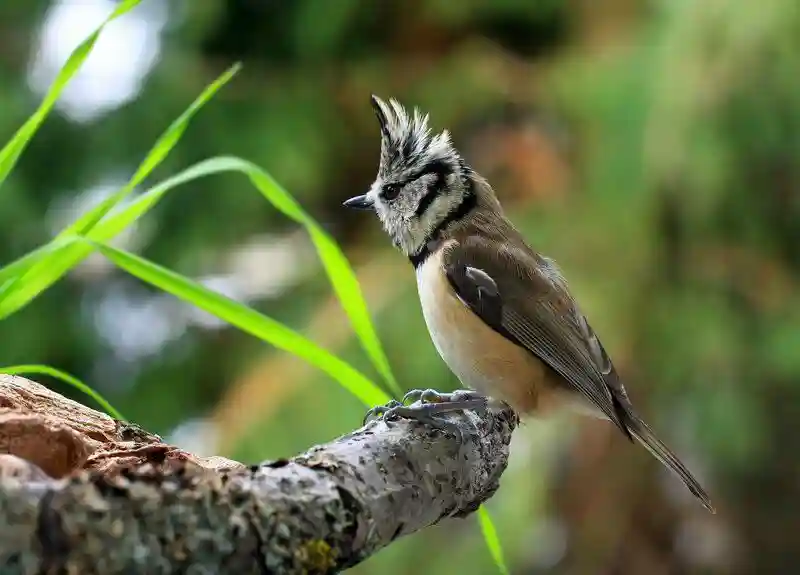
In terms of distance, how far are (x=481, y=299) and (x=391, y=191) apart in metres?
0.19

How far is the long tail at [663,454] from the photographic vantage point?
3.33 feet

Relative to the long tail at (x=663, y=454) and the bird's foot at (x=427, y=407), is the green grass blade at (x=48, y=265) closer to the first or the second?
the bird's foot at (x=427, y=407)

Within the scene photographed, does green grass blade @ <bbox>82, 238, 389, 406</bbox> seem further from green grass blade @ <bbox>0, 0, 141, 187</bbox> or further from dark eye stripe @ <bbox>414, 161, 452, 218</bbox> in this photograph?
dark eye stripe @ <bbox>414, 161, 452, 218</bbox>

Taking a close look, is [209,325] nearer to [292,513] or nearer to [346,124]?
[346,124]

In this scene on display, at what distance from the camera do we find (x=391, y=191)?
3.82 ft

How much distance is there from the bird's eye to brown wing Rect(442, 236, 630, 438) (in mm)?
101

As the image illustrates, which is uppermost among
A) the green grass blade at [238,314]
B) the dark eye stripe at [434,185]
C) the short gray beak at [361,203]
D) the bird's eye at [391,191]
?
the short gray beak at [361,203]

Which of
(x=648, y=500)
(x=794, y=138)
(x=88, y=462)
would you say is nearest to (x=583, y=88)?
(x=794, y=138)

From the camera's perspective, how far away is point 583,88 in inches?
75.6

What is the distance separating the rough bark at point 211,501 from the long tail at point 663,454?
40 cm

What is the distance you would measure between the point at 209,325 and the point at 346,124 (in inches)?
23.3

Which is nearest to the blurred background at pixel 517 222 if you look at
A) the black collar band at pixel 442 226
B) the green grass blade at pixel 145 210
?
the black collar band at pixel 442 226

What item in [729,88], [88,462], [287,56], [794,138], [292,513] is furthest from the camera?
[287,56]

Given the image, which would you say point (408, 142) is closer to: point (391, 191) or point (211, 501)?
point (391, 191)
